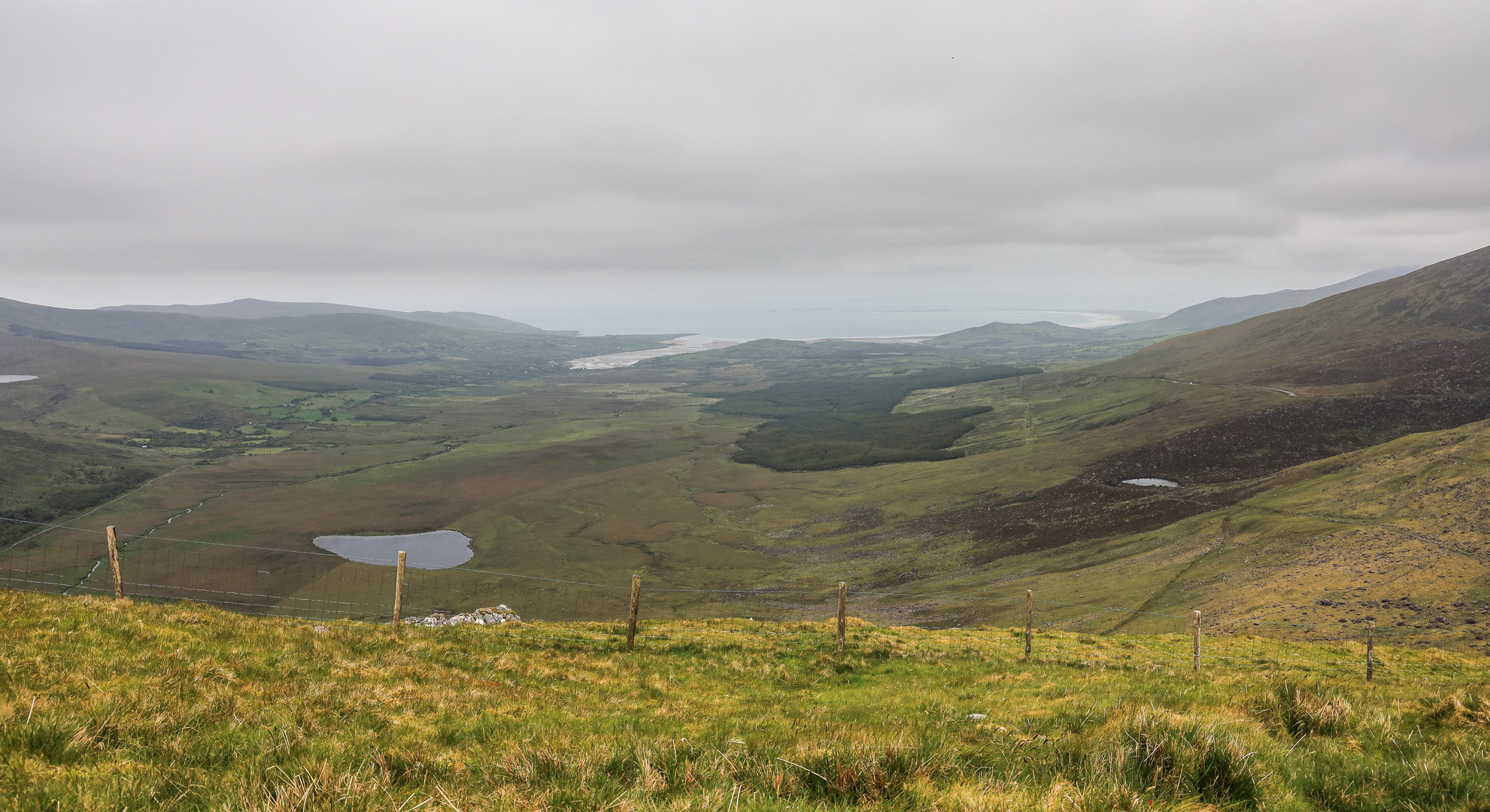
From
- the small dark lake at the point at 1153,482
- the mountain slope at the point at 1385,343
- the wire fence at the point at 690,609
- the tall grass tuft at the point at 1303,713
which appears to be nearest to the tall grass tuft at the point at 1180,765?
the tall grass tuft at the point at 1303,713

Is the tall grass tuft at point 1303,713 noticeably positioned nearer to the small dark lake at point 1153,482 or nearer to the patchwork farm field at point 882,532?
the patchwork farm field at point 882,532

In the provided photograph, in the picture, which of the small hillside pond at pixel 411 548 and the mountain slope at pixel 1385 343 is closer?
the small hillside pond at pixel 411 548

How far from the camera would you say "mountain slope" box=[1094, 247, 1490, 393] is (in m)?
125

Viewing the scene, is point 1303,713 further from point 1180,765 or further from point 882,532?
point 882,532

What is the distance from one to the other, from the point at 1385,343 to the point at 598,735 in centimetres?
20871

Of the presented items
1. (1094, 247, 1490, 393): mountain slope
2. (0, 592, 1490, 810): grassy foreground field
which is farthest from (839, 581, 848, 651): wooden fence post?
(1094, 247, 1490, 393): mountain slope

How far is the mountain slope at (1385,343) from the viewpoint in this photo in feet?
411

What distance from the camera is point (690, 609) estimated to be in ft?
255

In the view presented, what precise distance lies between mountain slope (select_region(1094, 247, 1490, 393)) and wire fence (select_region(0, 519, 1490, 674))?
353 ft

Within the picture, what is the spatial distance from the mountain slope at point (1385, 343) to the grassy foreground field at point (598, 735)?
150m

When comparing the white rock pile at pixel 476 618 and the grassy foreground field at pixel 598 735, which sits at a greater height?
the grassy foreground field at pixel 598 735

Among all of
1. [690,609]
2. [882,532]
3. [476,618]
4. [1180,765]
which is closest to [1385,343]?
[882,532]

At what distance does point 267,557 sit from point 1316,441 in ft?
521

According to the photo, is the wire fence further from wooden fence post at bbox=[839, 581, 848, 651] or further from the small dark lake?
the small dark lake
